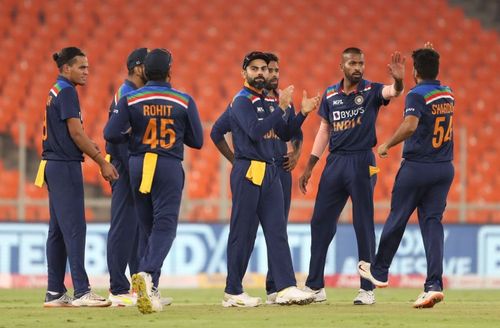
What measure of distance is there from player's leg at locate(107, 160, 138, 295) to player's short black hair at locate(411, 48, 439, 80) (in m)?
2.70

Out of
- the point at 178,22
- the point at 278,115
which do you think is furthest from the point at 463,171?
the point at 178,22

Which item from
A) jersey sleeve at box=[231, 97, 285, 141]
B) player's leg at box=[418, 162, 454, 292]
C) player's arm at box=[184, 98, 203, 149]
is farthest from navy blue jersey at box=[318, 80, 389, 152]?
player's arm at box=[184, 98, 203, 149]

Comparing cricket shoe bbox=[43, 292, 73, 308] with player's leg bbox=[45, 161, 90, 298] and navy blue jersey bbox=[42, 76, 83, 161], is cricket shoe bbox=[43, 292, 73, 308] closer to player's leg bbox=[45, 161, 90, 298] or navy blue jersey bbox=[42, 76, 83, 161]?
player's leg bbox=[45, 161, 90, 298]

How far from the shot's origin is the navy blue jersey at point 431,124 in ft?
31.4

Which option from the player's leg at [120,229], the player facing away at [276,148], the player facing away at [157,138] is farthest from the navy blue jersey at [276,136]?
the player's leg at [120,229]

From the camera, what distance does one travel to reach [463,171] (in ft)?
52.3

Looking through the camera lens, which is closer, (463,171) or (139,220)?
(139,220)

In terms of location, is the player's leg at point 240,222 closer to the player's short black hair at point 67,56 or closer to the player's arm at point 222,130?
the player's arm at point 222,130

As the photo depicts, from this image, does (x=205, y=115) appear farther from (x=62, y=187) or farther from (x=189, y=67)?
(x=62, y=187)

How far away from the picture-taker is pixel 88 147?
938 centimetres

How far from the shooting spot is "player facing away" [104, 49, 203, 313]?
9141 mm

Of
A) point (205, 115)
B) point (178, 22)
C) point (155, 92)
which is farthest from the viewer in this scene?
point (178, 22)

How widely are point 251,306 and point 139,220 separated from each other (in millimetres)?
1193

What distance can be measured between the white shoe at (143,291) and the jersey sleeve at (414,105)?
2.60 metres
